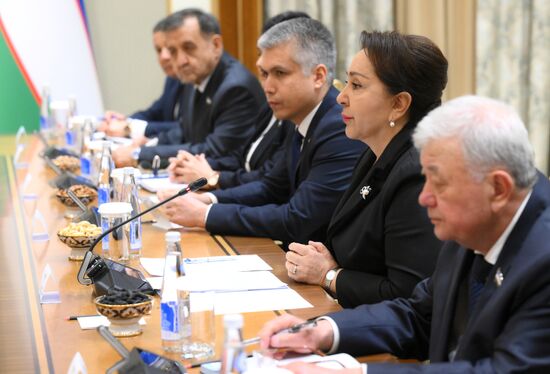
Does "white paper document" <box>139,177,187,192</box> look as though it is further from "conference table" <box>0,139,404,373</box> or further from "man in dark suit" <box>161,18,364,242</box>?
"conference table" <box>0,139,404,373</box>

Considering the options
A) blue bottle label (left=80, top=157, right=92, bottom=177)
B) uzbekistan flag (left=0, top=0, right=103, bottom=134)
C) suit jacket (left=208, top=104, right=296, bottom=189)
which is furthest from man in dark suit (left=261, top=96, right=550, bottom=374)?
uzbekistan flag (left=0, top=0, right=103, bottom=134)

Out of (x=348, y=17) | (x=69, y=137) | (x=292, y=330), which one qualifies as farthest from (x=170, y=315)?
(x=348, y=17)

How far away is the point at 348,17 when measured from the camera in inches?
242

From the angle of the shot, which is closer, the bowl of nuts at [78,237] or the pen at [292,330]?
the pen at [292,330]

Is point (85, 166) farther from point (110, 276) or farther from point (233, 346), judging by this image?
point (233, 346)

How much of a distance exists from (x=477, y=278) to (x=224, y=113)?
130 inches

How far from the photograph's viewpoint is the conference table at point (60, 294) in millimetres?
2037

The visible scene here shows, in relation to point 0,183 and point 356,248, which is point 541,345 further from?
point 0,183

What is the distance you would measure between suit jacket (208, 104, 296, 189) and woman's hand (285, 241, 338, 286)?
1319mm

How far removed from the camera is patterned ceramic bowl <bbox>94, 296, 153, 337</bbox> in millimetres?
2074

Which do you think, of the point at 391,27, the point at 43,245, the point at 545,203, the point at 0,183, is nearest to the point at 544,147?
the point at 391,27

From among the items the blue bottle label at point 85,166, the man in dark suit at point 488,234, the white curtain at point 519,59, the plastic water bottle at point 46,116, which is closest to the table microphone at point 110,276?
the man in dark suit at point 488,234

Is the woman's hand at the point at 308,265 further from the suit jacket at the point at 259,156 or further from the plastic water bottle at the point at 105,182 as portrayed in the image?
the suit jacket at the point at 259,156

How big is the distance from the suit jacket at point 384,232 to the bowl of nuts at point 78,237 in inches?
28.9
